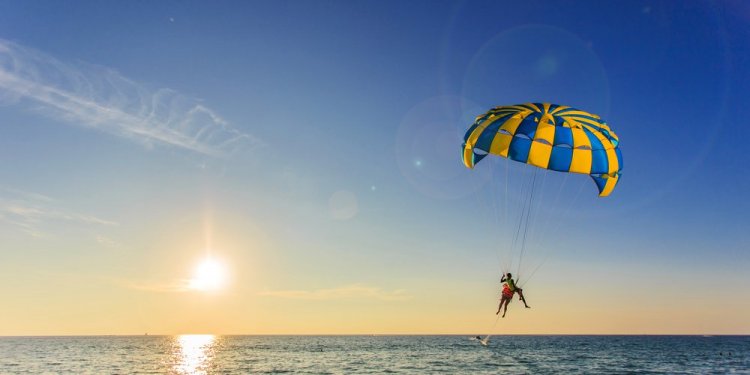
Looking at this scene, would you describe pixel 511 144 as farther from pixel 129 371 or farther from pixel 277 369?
pixel 129 371

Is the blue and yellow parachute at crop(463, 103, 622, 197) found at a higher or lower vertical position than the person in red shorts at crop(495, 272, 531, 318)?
higher

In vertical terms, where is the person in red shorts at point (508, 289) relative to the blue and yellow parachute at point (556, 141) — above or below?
below

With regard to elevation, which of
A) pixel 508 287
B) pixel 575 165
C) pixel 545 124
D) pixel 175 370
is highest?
pixel 545 124

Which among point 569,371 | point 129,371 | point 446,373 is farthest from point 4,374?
point 569,371

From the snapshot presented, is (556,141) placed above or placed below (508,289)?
above

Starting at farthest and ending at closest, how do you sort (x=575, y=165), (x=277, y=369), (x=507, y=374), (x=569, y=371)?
(x=277, y=369) < (x=569, y=371) < (x=507, y=374) < (x=575, y=165)

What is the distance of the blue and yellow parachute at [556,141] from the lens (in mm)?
18562

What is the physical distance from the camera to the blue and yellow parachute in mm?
18562

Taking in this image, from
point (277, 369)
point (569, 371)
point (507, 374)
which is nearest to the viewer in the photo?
point (507, 374)

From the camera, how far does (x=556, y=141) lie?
1848cm

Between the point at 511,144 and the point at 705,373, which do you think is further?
the point at 705,373

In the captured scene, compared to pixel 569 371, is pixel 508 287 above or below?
above

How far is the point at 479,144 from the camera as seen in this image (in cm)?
1938

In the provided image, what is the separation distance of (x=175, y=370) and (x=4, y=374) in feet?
47.0
